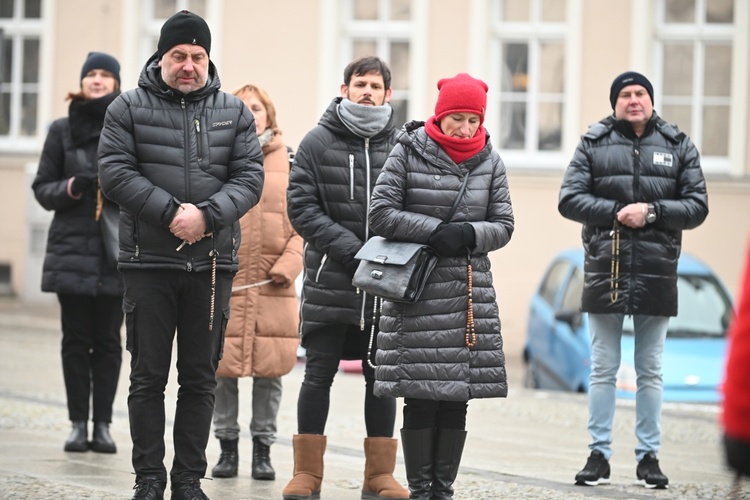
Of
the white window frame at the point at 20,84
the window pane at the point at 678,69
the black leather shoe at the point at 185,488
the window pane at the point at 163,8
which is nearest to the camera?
the black leather shoe at the point at 185,488

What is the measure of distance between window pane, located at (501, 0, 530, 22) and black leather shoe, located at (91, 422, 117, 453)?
1338cm

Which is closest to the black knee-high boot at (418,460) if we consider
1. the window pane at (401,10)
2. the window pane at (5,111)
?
the window pane at (401,10)

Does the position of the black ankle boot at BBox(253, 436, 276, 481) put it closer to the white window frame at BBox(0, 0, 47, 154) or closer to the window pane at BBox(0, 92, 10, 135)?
the white window frame at BBox(0, 0, 47, 154)

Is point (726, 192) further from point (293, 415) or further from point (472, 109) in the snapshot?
point (472, 109)

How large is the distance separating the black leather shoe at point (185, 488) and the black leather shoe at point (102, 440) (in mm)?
1995

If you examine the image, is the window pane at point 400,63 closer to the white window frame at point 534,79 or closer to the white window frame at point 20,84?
the white window frame at point 534,79

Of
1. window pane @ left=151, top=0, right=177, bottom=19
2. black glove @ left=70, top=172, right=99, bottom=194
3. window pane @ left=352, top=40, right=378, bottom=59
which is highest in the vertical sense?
window pane @ left=151, top=0, right=177, bottom=19

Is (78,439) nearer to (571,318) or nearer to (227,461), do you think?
(227,461)

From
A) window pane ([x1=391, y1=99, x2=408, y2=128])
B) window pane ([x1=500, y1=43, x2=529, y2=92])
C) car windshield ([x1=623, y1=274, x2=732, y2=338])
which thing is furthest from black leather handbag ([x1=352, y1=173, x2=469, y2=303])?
window pane ([x1=391, y1=99, x2=408, y2=128])

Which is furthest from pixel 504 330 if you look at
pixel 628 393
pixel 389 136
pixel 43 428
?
pixel 389 136

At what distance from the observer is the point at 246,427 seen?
1005 cm

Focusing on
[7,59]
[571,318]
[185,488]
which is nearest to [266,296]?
[185,488]

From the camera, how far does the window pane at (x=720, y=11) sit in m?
19.8

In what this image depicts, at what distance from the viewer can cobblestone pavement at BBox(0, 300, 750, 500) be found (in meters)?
7.40
